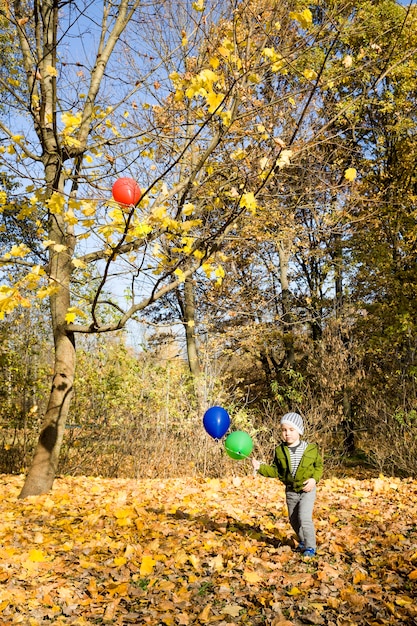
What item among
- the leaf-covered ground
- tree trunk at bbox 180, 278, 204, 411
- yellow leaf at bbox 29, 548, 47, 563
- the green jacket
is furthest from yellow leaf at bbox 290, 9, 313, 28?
tree trunk at bbox 180, 278, 204, 411

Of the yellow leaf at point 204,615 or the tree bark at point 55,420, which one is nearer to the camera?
the yellow leaf at point 204,615

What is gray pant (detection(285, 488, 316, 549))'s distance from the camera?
3991 mm

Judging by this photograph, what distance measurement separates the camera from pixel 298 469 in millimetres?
4043

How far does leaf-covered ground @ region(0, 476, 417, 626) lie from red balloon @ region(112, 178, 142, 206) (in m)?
2.69

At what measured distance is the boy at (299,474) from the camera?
400 centimetres

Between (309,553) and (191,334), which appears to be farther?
(191,334)

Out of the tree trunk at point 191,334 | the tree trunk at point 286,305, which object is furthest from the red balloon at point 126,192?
the tree trunk at point 286,305

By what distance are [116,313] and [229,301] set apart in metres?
4.85

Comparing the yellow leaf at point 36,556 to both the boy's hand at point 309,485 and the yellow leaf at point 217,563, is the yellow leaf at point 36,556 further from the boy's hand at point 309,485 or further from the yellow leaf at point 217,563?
the boy's hand at point 309,485

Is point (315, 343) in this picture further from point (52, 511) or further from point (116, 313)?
point (52, 511)

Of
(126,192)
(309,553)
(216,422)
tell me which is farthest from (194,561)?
(126,192)

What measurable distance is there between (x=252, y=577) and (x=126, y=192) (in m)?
2.96

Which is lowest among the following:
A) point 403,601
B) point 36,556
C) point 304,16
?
point 403,601

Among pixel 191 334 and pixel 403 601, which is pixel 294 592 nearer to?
pixel 403 601
